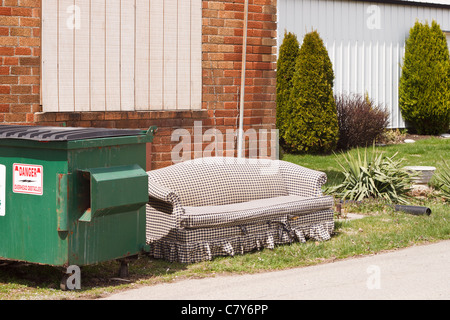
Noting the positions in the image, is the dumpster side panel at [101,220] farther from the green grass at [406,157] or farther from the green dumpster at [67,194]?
the green grass at [406,157]

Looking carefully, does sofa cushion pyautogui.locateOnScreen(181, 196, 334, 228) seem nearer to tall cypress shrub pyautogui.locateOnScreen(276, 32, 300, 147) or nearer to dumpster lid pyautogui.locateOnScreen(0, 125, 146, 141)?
dumpster lid pyautogui.locateOnScreen(0, 125, 146, 141)

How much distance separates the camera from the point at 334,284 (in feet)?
19.3

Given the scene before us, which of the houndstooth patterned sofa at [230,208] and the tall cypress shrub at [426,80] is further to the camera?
the tall cypress shrub at [426,80]

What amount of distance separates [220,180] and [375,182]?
3153 mm

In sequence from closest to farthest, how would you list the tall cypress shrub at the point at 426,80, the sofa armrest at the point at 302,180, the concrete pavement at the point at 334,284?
the concrete pavement at the point at 334,284 < the sofa armrest at the point at 302,180 < the tall cypress shrub at the point at 426,80

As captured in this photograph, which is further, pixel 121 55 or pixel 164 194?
pixel 121 55

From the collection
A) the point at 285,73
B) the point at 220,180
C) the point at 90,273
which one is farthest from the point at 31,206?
the point at 285,73

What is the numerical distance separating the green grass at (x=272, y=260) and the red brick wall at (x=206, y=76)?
1.78 metres

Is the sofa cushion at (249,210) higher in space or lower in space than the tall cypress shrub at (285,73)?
lower

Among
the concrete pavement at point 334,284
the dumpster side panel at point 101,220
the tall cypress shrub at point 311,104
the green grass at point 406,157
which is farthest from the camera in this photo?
the tall cypress shrub at point 311,104

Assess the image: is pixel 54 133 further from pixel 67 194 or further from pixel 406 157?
pixel 406 157

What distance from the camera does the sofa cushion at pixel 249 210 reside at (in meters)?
6.63
